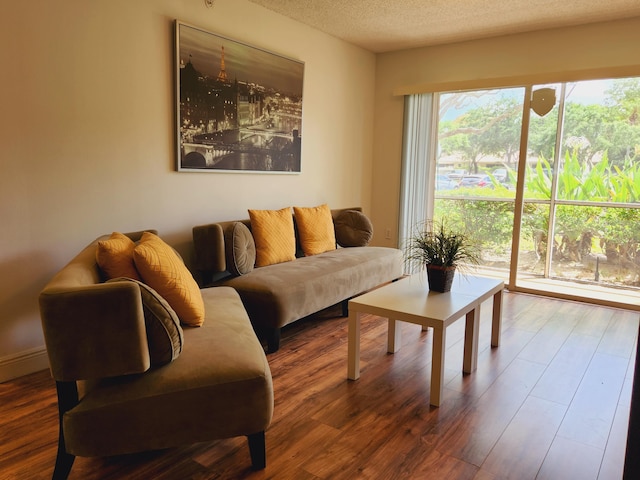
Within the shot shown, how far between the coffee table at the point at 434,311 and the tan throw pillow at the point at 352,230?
4.56 ft

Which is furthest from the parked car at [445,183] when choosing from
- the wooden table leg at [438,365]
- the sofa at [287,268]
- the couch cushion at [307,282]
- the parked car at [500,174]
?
the wooden table leg at [438,365]

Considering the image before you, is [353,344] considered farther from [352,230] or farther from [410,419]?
[352,230]

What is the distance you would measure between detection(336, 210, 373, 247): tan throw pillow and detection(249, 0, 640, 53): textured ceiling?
5.68ft

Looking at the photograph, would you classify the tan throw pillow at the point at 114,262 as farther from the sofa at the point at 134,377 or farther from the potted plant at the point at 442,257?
the potted plant at the point at 442,257

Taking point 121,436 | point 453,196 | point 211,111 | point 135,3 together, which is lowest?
point 121,436

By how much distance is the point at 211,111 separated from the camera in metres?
3.38

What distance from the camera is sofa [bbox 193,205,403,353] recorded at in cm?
291

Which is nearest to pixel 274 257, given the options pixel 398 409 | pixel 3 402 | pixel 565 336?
pixel 398 409

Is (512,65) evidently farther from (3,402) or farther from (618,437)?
(3,402)

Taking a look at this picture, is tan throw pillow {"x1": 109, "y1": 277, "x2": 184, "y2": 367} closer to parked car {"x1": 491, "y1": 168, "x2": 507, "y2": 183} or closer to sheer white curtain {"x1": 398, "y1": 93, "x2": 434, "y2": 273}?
sheer white curtain {"x1": 398, "y1": 93, "x2": 434, "y2": 273}

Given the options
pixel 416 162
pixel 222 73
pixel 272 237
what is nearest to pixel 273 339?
pixel 272 237

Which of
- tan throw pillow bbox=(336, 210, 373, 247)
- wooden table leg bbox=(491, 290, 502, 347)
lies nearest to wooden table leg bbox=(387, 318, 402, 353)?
wooden table leg bbox=(491, 290, 502, 347)

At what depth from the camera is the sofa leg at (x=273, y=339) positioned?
9.53ft

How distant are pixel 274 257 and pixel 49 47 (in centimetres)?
190
